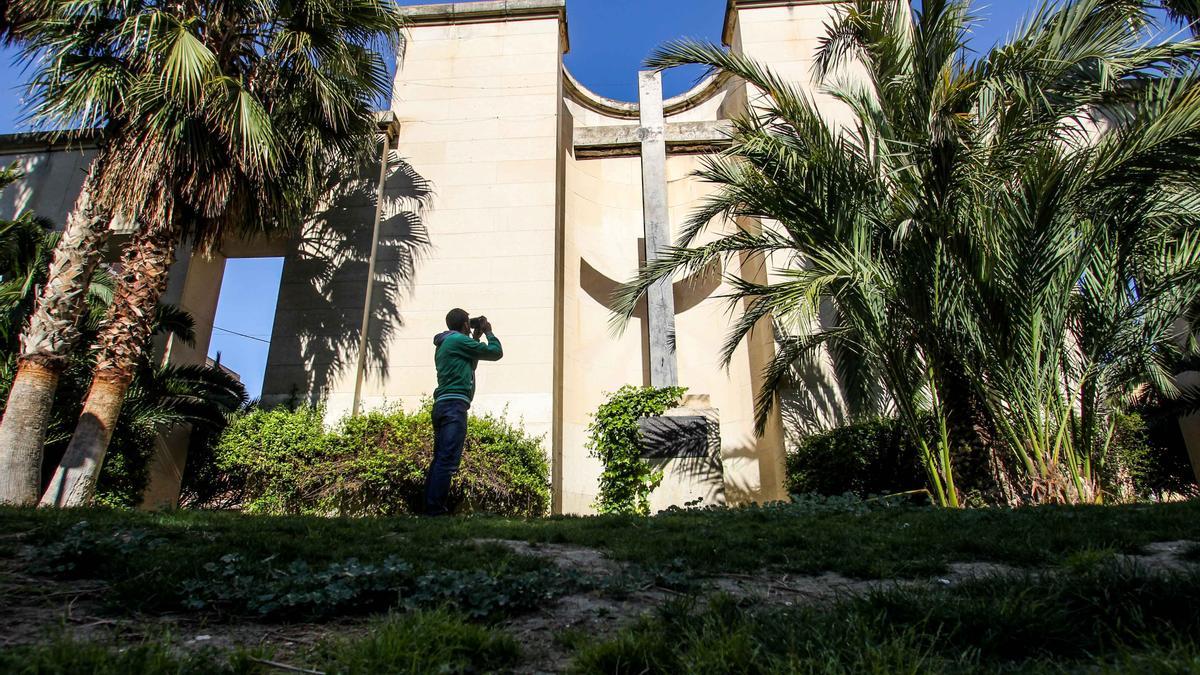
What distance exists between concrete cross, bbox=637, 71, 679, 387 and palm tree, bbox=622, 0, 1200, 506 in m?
2.31

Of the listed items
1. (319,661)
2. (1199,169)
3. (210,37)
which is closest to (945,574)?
(319,661)

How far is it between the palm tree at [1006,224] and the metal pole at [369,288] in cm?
619

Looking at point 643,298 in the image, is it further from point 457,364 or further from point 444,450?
point 444,450

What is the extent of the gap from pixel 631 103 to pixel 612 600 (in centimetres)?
1316

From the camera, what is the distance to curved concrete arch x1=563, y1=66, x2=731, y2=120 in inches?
540

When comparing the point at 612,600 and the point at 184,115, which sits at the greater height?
the point at 184,115

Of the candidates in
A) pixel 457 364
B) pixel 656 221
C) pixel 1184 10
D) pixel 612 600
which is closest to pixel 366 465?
pixel 457 364

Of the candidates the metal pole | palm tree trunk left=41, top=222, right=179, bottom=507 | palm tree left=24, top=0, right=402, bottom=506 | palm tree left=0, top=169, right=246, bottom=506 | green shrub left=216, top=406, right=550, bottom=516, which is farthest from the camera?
the metal pole

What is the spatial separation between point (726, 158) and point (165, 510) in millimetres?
6849

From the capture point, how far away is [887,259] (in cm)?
668

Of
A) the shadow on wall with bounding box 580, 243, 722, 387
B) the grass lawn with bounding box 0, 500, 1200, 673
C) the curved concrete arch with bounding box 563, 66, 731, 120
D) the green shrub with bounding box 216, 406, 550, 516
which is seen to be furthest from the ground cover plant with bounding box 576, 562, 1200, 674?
the curved concrete arch with bounding box 563, 66, 731, 120

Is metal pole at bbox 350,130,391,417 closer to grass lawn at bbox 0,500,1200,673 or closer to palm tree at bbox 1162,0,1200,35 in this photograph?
grass lawn at bbox 0,500,1200,673

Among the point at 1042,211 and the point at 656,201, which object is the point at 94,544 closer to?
the point at 1042,211

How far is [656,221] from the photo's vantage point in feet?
32.8
